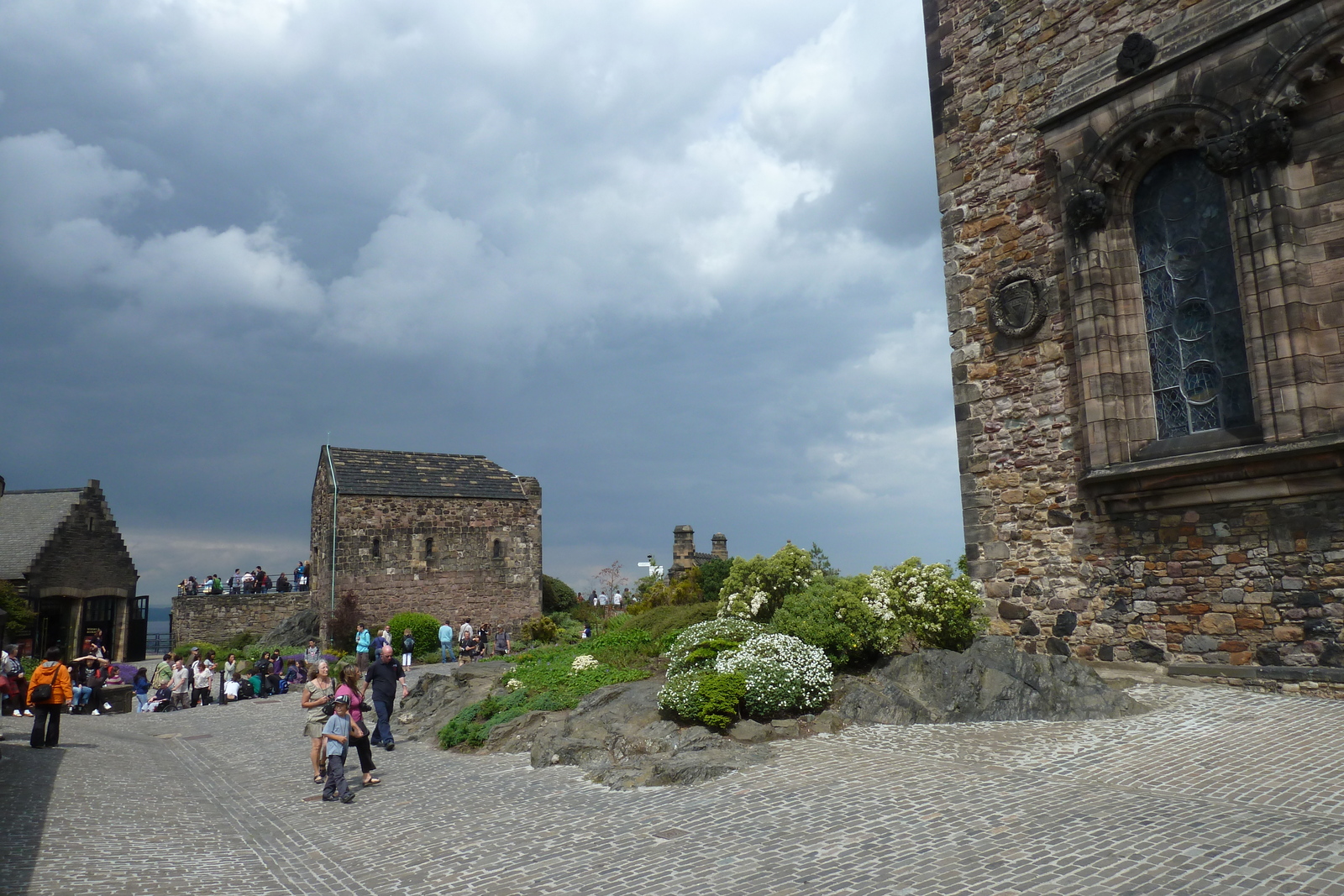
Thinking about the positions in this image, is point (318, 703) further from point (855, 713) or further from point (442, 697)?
point (855, 713)

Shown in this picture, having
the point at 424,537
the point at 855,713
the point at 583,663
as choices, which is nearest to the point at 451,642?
the point at 424,537

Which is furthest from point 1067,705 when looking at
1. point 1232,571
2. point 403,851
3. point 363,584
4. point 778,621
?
point 363,584

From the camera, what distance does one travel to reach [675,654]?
42.8ft

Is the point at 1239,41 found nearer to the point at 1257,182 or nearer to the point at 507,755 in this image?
the point at 1257,182

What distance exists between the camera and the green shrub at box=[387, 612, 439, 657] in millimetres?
32375

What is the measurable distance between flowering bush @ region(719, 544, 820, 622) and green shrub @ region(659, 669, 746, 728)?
168 inches

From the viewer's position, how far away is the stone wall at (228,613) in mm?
36406

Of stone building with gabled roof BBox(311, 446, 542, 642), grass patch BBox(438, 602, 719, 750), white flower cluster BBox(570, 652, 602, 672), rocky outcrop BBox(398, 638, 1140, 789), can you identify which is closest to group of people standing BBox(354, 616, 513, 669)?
stone building with gabled roof BBox(311, 446, 542, 642)

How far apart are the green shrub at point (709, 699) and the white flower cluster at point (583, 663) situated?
13.5 feet

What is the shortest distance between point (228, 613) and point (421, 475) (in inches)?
391

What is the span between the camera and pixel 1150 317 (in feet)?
38.5

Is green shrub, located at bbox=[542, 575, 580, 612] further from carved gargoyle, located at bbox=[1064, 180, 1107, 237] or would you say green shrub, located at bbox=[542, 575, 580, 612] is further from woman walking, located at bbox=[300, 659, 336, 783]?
carved gargoyle, located at bbox=[1064, 180, 1107, 237]

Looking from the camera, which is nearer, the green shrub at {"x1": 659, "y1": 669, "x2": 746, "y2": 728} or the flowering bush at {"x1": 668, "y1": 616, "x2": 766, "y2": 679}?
the green shrub at {"x1": 659, "y1": 669, "x2": 746, "y2": 728}

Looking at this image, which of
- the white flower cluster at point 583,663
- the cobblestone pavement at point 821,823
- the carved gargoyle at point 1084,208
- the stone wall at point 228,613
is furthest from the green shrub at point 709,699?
the stone wall at point 228,613
